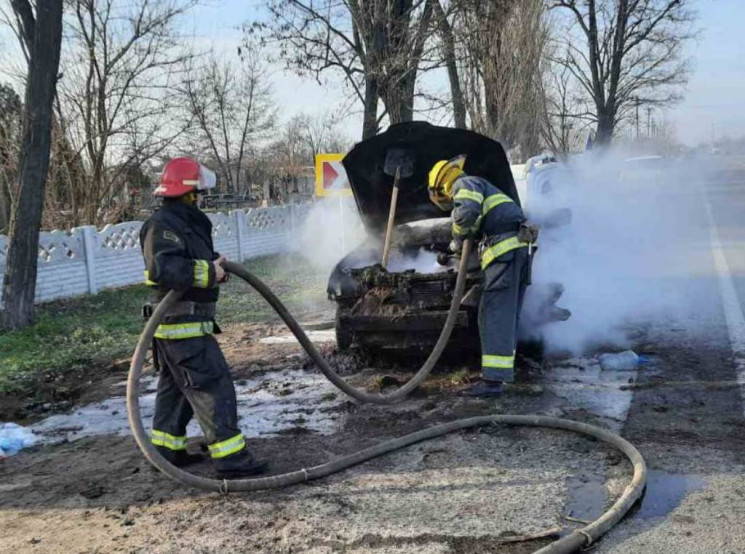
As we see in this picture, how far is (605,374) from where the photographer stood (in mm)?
5652

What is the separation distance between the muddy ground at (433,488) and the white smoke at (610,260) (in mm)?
1816

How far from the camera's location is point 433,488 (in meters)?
3.62

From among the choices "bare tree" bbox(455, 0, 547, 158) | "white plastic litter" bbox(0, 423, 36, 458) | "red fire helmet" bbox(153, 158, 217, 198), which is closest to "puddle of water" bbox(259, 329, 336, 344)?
"white plastic litter" bbox(0, 423, 36, 458)

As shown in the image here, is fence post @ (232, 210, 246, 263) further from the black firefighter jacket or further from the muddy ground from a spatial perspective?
Result: the black firefighter jacket

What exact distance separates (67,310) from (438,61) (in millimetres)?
7960

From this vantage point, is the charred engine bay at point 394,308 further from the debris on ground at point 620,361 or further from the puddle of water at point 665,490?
the puddle of water at point 665,490

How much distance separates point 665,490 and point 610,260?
8.85m

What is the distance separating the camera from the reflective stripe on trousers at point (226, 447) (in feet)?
12.5

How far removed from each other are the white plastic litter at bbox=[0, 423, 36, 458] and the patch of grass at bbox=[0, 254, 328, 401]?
3.16 feet

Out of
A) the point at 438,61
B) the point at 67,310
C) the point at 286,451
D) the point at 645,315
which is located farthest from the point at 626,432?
the point at 438,61

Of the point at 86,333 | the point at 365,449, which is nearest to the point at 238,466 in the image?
the point at 365,449

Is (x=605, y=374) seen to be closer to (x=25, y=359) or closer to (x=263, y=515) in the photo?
(x=263, y=515)

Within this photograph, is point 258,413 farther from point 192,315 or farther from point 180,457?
point 192,315

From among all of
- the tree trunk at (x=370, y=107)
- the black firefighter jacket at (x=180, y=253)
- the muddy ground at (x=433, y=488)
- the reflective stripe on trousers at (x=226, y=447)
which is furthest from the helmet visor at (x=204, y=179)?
the tree trunk at (x=370, y=107)
